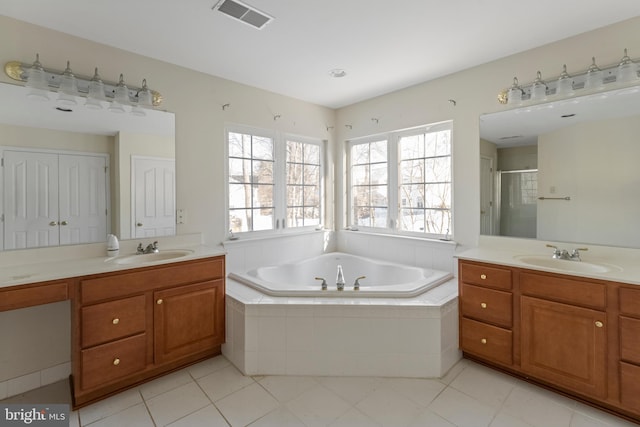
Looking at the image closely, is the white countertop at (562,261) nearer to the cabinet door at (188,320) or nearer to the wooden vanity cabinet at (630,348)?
the wooden vanity cabinet at (630,348)

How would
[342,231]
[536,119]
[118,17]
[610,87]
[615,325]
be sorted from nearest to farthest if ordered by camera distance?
[615,325] < [118,17] < [610,87] < [536,119] < [342,231]

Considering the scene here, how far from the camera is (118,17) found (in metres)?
1.91

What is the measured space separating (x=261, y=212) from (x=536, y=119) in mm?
2647

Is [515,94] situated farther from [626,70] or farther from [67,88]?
[67,88]

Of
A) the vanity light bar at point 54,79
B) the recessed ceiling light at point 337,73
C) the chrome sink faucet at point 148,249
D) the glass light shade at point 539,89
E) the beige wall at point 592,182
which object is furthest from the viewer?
the recessed ceiling light at point 337,73

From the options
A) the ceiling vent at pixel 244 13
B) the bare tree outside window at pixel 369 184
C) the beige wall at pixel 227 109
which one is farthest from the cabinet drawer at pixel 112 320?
the bare tree outside window at pixel 369 184

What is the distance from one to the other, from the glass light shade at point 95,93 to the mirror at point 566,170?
3.09m

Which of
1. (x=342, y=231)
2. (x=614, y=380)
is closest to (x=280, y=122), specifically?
(x=342, y=231)

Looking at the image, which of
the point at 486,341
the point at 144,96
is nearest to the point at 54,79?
the point at 144,96

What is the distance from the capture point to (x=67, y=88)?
2080mm

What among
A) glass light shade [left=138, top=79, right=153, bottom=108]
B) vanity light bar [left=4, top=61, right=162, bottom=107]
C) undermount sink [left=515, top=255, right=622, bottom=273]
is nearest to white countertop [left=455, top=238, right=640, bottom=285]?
undermount sink [left=515, top=255, right=622, bottom=273]

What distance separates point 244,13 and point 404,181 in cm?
221

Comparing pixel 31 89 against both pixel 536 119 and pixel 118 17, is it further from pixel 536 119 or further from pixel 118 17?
pixel 536 119

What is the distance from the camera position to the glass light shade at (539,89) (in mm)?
2258
